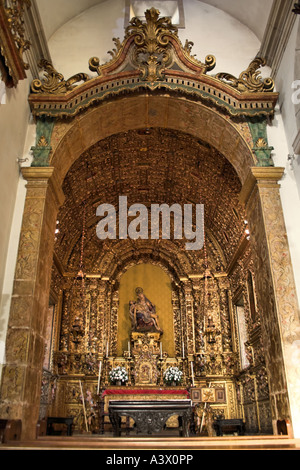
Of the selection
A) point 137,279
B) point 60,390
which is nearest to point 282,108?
point 137,279

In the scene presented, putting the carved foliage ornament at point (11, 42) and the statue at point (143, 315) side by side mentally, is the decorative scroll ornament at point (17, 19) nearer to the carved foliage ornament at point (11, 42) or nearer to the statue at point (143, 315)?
the carved foliage ornament at point (11, 42)

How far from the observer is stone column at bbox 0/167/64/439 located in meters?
6.30

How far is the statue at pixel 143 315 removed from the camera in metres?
14.4

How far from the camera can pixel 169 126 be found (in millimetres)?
9734

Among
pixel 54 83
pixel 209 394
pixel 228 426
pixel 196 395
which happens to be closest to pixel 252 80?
pixel 54 83

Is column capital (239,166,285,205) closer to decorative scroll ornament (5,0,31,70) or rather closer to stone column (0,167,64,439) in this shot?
stone column (0,167,64,439)

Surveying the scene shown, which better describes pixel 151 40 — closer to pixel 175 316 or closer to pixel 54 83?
pixel 54 83

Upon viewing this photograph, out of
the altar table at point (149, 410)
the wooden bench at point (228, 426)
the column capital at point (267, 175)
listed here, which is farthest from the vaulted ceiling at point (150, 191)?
the altar table at point (149, 410)

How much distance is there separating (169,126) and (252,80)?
2.20 m

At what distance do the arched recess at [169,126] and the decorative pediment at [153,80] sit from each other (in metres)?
0.03

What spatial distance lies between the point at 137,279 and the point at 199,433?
587cm

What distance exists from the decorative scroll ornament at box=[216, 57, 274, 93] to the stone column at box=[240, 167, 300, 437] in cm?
185

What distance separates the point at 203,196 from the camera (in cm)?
1345

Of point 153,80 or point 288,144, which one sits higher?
point 153,80
